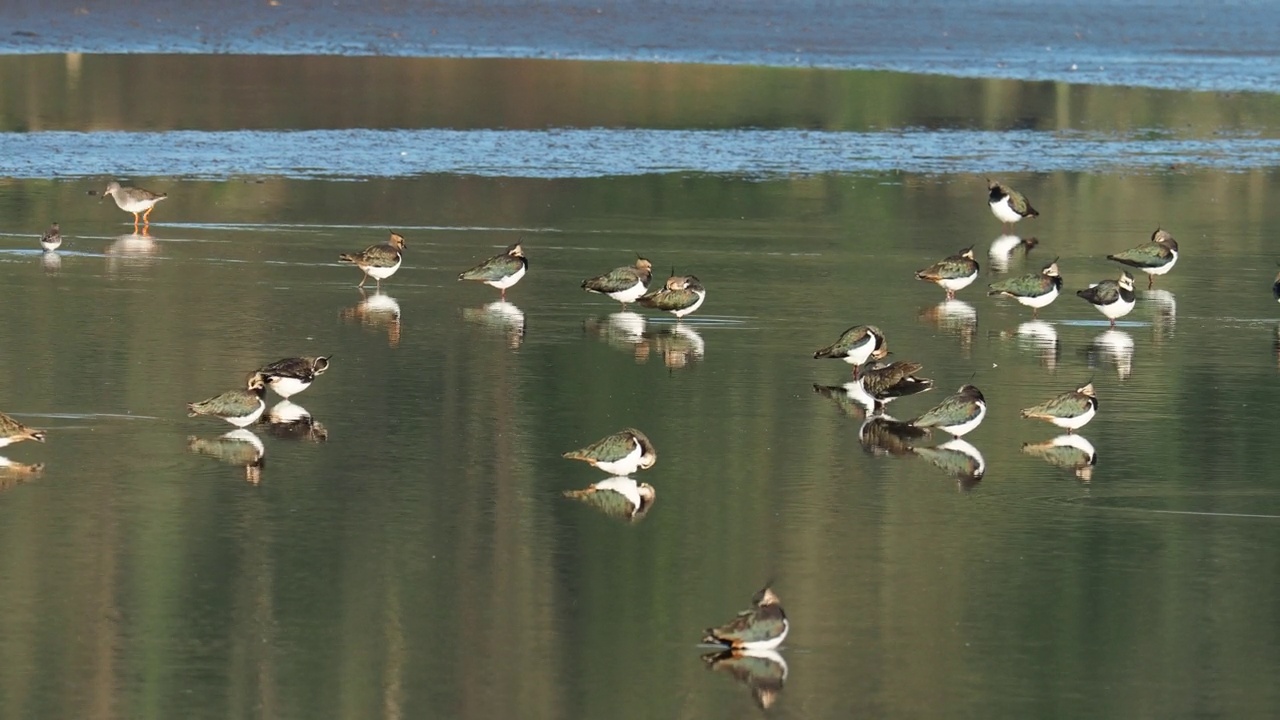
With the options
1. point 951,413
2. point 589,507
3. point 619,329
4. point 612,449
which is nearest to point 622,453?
point 612,449

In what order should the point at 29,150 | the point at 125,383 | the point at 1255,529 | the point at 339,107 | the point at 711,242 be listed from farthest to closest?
the point at 339,107
the point at 29,150
the point at 711,242
the point at 125,383
the point at 1255,529

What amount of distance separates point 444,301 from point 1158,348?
206 inches

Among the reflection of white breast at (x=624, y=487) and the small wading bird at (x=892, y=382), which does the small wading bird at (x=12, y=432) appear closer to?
the reflection of white breast at (x=624, y=487)

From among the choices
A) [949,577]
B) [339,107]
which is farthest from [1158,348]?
[339,107]

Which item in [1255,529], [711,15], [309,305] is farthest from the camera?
[711,15]

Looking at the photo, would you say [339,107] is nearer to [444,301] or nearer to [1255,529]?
[444,301]

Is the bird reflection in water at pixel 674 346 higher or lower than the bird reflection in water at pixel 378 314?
lower

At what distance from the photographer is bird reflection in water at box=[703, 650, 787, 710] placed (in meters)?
7.96

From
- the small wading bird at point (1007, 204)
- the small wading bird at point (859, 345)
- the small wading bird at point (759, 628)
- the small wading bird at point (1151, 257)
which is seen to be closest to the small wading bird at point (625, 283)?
the small wading bird at point (859, 345)

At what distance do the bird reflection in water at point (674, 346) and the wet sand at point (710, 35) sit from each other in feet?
70.0

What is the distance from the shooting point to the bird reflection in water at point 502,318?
50.8 ft

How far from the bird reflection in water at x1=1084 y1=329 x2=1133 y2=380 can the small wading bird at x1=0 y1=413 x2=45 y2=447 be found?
671 cm

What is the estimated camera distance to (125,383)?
13.3 m

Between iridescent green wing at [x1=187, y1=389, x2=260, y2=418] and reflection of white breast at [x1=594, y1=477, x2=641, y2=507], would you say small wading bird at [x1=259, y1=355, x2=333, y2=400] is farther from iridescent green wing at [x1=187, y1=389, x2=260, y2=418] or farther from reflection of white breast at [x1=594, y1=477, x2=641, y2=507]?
reflection of white breast at [x1=594, y1=477, x2=641, y2=507]
